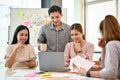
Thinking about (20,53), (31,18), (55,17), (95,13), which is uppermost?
(95,13)

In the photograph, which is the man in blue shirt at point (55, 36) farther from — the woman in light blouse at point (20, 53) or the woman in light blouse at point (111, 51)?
the woman in light blouse at point (111, 51)

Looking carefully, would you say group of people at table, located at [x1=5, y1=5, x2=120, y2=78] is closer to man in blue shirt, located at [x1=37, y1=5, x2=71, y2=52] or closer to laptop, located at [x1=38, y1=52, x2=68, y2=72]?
man in blue shirt, located at [x1=37, y1=5, x2=71, y2=52]

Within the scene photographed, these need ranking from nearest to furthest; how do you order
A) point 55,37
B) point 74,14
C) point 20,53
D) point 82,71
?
point 82,71, point 20,53, point 55,37, point 74,14

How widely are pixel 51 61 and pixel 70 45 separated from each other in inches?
22.7

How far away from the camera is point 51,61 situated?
193 cm

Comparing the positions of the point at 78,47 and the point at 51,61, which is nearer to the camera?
the point at 51,61

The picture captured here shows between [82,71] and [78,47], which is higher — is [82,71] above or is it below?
below

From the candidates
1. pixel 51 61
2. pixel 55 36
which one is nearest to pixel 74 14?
pixel 55 36

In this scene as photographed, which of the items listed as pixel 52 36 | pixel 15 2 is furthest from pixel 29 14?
pixel 52 36

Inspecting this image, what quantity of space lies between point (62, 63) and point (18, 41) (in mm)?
773

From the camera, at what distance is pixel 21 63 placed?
234cm

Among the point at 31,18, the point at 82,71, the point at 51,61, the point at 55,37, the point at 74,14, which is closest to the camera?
the point at 82,71

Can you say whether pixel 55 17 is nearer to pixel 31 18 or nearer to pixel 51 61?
pixel 51 61

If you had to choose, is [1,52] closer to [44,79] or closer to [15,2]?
[15,2]
